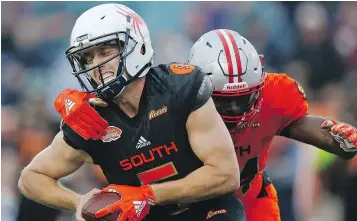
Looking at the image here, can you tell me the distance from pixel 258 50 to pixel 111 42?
12.4ft

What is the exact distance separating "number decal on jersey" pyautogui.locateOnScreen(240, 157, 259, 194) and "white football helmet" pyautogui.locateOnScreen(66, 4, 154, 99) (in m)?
1.04

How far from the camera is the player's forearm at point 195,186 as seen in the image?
3.76 meters

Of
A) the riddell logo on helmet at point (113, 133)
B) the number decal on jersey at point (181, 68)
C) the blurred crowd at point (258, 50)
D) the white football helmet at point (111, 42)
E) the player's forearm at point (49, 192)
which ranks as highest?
the white football helmet at point (111, 42)

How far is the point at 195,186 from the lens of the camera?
12.3 ft

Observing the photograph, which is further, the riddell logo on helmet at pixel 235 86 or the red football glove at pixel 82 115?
the riddell logo on helmet at pixel 235 86

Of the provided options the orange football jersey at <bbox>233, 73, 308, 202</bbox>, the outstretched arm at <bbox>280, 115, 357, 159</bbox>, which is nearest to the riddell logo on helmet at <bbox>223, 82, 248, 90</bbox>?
the orange football jersey at <bbox>233, 73, 308, 202</bbox>

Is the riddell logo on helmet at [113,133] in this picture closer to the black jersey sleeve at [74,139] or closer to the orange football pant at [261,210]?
the black jersey sleeve at [74,139]

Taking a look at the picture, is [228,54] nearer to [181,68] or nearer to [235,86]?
[235,86]

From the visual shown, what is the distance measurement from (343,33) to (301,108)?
2922mm

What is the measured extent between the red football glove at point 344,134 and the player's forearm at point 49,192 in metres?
1.53

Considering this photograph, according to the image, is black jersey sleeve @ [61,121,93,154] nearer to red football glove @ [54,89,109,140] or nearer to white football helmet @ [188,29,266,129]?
red football glove @ [54,89,109,140]

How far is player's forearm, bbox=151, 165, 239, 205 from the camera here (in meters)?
3.76

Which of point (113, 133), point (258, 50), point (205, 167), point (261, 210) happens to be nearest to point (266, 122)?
point (261, 210)

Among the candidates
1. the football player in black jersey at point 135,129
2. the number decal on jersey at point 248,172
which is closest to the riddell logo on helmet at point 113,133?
the football player in black jersey at point 135,129
